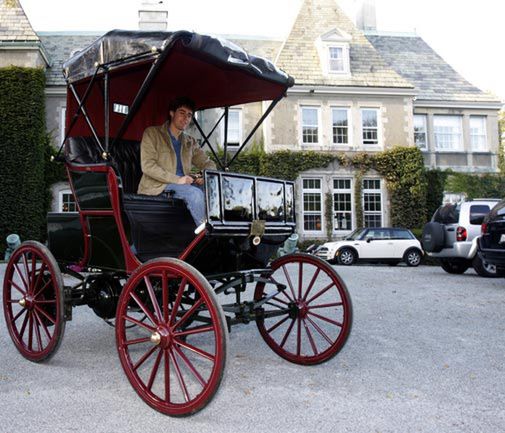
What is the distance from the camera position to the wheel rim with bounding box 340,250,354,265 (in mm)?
16625

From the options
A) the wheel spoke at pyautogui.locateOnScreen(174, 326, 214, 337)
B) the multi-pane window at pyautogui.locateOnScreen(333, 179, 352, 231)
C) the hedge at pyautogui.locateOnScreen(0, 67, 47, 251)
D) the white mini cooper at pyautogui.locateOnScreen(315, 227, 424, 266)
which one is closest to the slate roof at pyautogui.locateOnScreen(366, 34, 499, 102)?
the multi-pane window at pyautogui.locateOnScreen(333, 179, 352, 231)

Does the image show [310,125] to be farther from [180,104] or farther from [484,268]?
[180,104]

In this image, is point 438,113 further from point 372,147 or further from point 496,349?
point 496,349

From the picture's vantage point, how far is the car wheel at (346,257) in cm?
1662

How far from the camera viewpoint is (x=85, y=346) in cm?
446

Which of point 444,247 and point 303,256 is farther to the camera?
point 444,247

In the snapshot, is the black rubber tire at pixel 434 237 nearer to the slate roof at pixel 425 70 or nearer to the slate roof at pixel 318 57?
the slate roof at pixel 318 57

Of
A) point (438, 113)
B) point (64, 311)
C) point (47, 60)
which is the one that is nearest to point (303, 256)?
point (64, 311)

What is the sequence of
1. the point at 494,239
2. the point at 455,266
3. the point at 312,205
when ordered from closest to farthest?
the point at 494,239 < the point at 455,266 < the point at 312,205

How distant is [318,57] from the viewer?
22156mm

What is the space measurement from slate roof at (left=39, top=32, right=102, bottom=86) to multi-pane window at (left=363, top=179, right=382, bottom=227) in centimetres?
1422

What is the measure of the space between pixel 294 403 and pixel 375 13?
29521 millimetres

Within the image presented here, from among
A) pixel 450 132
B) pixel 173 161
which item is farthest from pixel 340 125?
pixel 173 161

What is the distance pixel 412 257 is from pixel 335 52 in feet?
34.9
